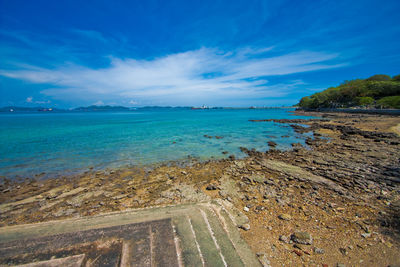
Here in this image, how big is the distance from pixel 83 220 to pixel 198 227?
281 centimetres

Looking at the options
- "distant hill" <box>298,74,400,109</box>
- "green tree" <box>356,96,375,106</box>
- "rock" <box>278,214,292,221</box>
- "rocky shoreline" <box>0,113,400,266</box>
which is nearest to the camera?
"rocky shoreline" <box>0,113,400,266</box>

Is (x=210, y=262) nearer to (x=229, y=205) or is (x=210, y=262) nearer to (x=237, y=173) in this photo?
(x=229, y=205)

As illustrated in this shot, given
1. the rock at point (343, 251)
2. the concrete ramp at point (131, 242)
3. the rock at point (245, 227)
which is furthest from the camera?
the rock at point (245, 227)

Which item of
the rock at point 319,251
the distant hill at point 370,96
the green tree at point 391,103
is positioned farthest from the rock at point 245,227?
the green tree at point 391,103

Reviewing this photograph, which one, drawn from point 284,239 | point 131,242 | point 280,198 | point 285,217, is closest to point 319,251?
point 284,239

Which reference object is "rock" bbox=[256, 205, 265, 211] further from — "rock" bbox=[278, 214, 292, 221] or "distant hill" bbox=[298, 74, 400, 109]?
"distant hill" bbox=[298, 74, 400, 109]

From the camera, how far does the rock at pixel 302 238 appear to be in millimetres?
3387

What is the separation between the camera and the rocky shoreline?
3.31 meters

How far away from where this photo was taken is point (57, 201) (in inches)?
231

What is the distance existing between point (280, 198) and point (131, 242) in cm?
473

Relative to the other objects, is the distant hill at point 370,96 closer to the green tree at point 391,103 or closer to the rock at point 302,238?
the green tree at point 391,103

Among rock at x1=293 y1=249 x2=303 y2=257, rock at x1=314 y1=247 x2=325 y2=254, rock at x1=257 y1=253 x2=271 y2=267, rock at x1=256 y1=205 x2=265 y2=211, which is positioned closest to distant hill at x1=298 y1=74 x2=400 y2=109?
rock at x1=256 y1=205 x2=265 y2=211

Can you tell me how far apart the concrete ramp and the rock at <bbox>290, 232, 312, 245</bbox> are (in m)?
1.22

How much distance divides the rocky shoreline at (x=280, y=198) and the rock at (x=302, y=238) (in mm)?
20
